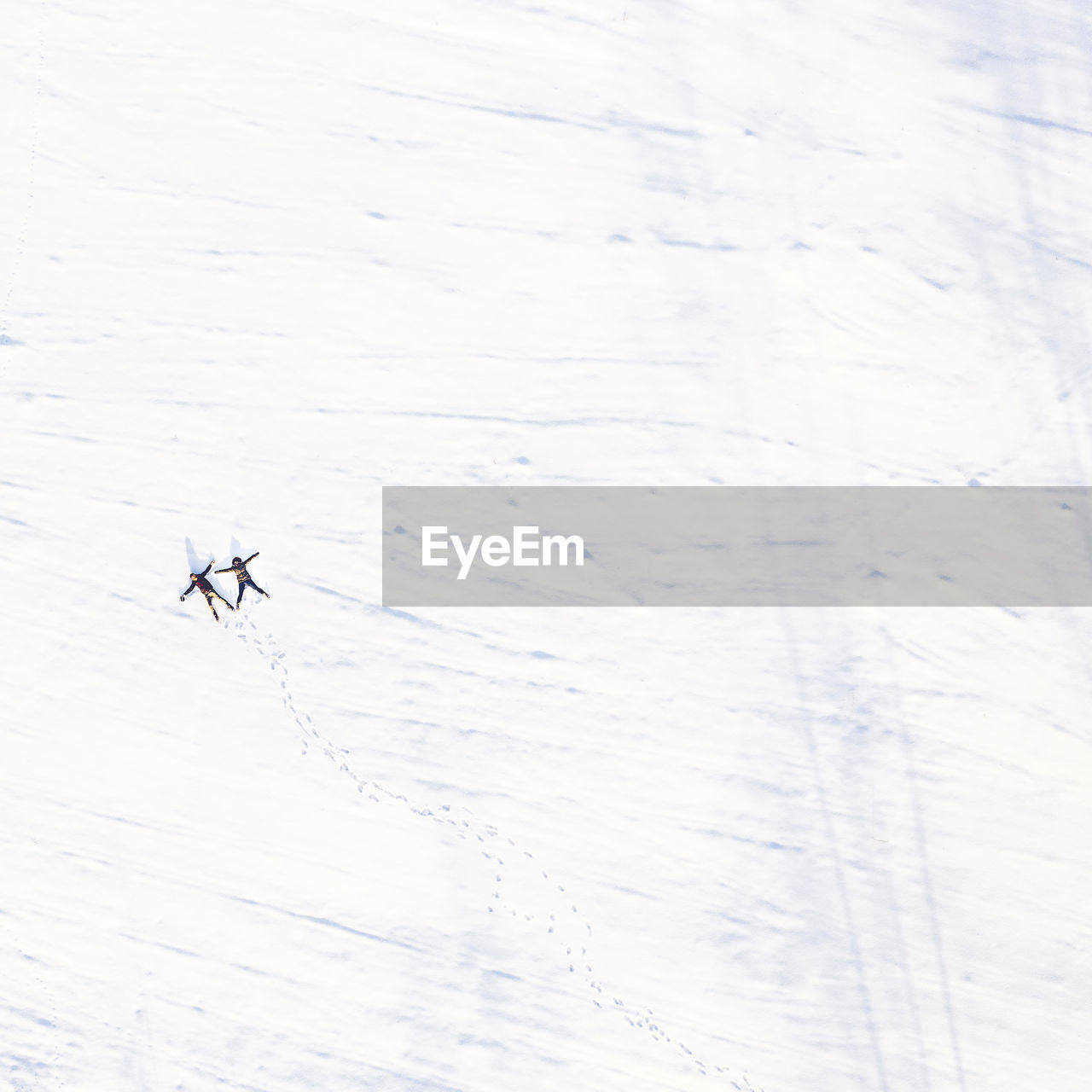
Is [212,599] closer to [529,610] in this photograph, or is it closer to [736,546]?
[529,610]

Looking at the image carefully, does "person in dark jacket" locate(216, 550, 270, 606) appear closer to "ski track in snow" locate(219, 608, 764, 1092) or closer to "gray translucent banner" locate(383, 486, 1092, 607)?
"ski track in snow" locate(219, 608, 764, 1092)

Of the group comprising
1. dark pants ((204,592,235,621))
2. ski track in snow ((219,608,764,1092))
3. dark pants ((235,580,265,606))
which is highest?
dark pants ((235,580,265,606))

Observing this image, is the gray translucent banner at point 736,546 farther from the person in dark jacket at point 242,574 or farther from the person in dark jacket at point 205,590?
the person in dark jacket at point 205,590

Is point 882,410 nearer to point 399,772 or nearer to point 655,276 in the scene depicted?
point 655,276

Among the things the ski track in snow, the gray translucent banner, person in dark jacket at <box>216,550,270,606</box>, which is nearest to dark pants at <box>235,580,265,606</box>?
person in dark jacket at <box>216,550,270,606</box>

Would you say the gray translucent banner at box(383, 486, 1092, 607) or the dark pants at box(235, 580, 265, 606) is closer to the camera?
the gray translucent banner at box(383, 486, 1092, 607)

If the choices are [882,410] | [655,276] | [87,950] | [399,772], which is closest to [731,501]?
[882,410]
